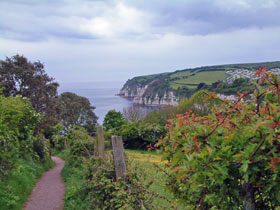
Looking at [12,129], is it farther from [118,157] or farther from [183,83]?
[183,83]

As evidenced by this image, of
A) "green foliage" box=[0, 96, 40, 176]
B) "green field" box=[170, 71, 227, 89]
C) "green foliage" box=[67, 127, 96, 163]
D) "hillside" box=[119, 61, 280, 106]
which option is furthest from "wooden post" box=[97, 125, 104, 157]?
A: "green field" box=[170, 71, 227, 89]

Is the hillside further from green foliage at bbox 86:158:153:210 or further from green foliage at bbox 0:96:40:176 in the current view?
green foliage at bbox 86:158:153:210

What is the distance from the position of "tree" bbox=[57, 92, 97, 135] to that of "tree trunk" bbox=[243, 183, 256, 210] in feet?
131

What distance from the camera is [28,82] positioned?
20.8m

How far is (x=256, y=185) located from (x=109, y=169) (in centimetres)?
368

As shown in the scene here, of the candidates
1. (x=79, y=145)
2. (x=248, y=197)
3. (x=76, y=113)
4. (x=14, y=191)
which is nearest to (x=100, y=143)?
(x=14, y=191)

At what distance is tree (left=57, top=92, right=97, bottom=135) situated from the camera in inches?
1626

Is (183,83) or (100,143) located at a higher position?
(183,83)

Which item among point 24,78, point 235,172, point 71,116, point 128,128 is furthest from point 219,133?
point 71,116

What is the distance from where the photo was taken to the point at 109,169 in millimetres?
5035

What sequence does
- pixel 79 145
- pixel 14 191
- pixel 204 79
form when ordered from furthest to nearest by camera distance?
pixel 204 79
pixel 79 145
pixel 14 191

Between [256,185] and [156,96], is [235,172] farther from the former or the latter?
[156,96]

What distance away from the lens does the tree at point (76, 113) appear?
41.3 metres

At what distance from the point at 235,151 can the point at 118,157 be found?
3.26 meters
